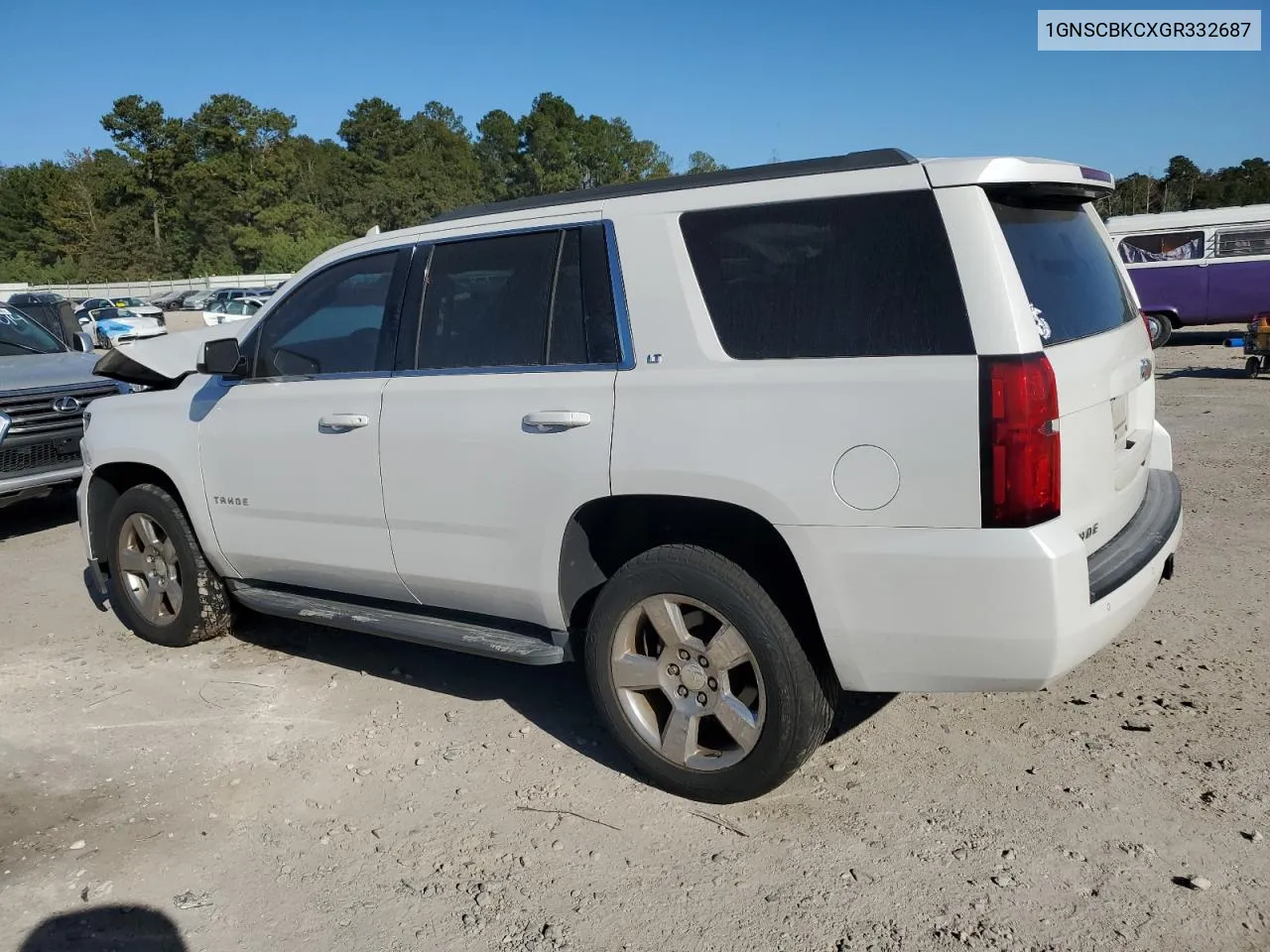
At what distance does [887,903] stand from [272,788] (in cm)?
225

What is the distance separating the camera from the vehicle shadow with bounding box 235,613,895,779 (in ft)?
13.6

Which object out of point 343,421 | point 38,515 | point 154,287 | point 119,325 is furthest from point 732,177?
point 154,287

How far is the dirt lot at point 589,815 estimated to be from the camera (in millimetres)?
2939

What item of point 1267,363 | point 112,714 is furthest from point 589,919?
point 1267,363

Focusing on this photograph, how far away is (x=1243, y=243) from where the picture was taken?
17.6 meters

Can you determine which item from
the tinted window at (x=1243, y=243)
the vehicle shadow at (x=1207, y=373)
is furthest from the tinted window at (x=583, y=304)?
the tinted window at (x=1243, y=243)

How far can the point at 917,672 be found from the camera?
310cm

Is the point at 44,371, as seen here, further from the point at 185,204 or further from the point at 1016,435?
the point at 185,204

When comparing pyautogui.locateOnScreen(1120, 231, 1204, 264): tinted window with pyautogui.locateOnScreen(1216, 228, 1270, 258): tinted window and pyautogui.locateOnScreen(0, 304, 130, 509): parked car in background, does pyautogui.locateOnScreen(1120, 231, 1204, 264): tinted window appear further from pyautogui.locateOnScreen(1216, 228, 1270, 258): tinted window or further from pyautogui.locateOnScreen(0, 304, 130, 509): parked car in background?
pyautogui.locateOnScreen(0, 304, 130, 509): parked car in background

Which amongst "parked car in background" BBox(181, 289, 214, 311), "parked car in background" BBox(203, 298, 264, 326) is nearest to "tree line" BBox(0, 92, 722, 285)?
"parked car in background" BBox(181, 289, 214, 311)

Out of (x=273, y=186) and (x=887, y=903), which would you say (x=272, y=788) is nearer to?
(x=887, y=903)

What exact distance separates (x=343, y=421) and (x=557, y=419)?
1.11 m

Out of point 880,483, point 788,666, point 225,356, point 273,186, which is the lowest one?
point 788,666

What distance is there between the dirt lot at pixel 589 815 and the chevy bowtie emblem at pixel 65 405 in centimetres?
356
